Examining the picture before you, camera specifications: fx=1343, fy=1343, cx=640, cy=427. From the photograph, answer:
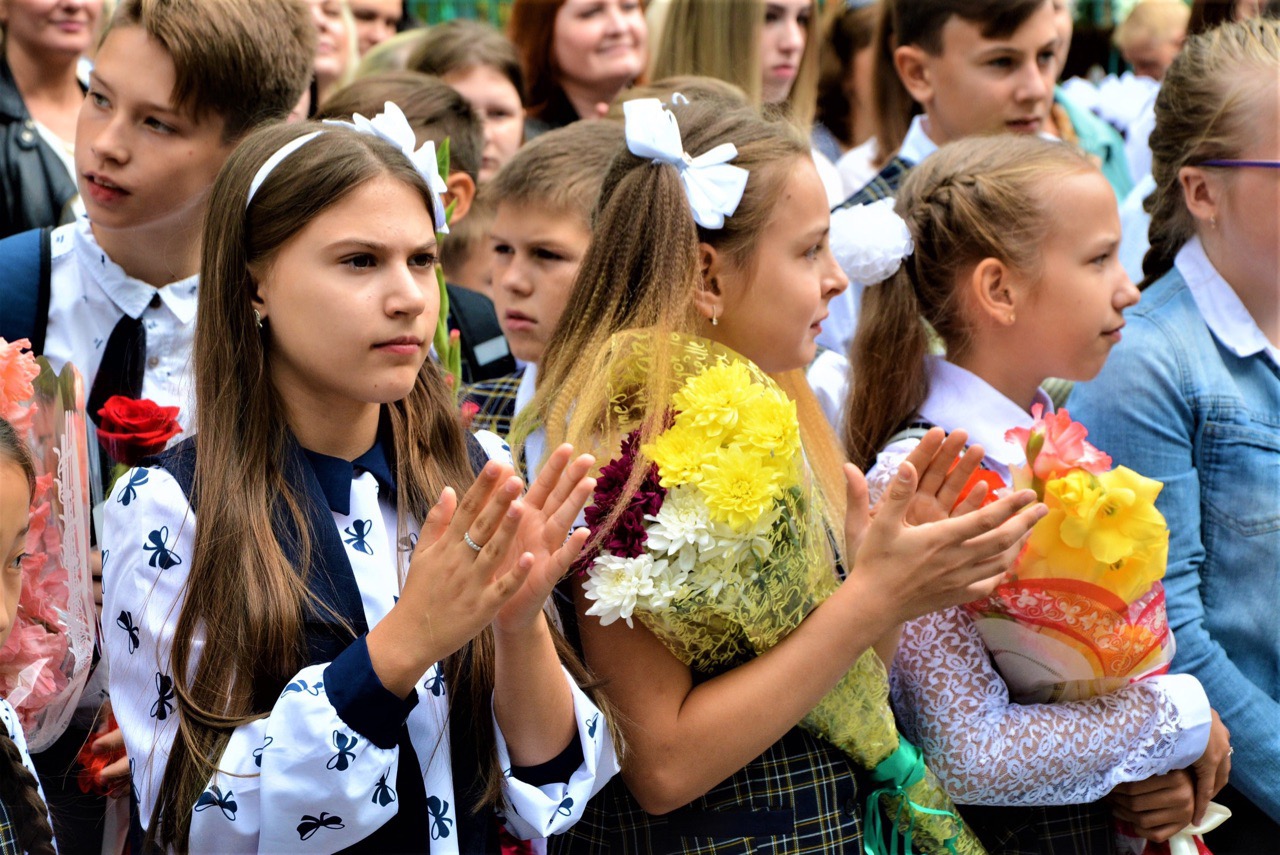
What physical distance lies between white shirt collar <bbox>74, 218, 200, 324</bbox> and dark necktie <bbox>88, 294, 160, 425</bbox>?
2cm

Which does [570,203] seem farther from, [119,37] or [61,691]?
[61,691]

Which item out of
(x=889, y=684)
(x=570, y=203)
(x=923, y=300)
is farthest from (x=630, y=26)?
(x=889, y=684)

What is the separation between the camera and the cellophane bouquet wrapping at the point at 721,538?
2.11 meters

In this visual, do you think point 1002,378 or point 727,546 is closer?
point 727,546

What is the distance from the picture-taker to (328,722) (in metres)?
1.84

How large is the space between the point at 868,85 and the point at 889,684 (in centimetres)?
364

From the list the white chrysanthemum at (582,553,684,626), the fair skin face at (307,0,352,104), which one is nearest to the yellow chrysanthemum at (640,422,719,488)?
the white chrysanthemum at (582,553,684,626)

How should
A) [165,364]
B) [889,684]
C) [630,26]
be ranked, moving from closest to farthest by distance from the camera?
[889,684], [165,364], [630,26]

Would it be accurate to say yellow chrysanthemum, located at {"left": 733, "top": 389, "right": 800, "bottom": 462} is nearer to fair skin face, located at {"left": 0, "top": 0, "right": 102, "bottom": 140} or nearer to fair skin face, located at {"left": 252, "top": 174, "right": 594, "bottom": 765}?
fair skin face, located at {"left": 252, "top": 174, "right": 594, "bottom": 765}

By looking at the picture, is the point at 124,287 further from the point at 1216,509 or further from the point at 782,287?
the point at 1216,509

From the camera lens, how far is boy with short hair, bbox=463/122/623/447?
321 centimetres

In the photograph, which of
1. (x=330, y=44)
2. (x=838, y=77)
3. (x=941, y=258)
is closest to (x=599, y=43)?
(x=330, y=44)

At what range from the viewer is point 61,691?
2.14m

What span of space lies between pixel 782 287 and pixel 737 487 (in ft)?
1.79
